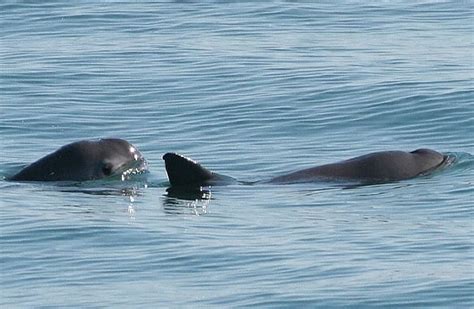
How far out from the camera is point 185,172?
60.6ft

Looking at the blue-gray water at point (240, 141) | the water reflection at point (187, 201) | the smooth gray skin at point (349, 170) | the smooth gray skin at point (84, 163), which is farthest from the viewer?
the smooth gray skin at point (84, 163)

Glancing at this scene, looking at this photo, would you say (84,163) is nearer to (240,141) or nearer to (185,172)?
(185,172)

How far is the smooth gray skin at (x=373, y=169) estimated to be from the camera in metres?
18.6

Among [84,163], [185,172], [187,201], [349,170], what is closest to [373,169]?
[349,170]

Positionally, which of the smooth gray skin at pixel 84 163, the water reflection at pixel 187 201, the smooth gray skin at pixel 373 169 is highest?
the smooth gray skin at pixel 84 163

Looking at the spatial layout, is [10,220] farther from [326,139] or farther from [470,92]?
[470,92]

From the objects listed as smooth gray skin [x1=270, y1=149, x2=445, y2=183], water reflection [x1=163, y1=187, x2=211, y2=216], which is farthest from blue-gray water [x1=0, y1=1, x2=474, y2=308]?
smooth gray skin [x1=270, y1=149, x2=445, y2=183]

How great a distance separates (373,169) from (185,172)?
6.31 ft

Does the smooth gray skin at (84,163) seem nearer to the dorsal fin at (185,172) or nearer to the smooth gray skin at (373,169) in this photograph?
the dorsal fin at (185,172)

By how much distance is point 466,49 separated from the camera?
28.1 m

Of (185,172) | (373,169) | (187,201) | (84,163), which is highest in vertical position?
(84,163)

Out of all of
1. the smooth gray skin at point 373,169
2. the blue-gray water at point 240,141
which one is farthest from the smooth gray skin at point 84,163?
the smooth gray skin at point 373,169

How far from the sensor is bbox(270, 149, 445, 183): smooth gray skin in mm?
18562

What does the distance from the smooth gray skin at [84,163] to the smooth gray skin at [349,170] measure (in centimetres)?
117
